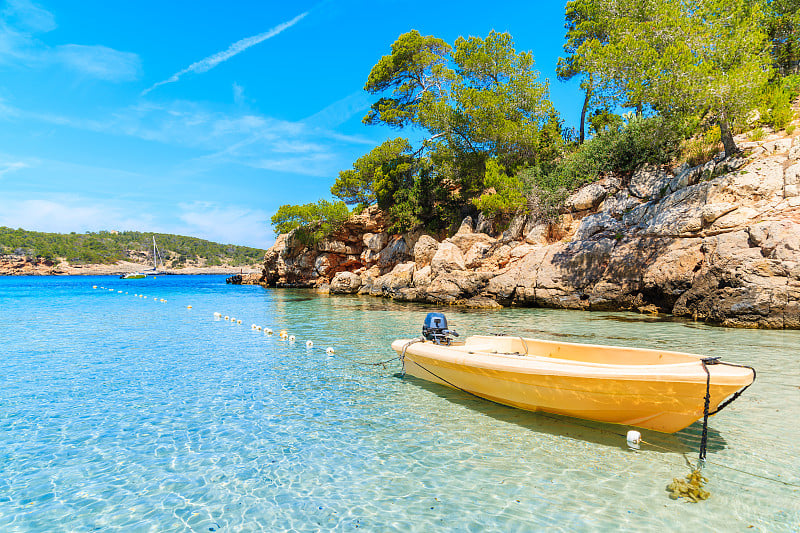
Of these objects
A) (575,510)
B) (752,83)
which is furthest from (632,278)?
(575,510)

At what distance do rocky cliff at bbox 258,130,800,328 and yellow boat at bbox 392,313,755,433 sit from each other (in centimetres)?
1032

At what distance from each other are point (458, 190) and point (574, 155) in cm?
1113

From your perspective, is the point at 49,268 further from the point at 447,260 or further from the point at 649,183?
the point at 649,183

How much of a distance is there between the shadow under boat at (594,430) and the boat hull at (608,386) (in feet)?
0.60

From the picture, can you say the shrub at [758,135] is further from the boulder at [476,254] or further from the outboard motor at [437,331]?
the outboard motor at [437,331]

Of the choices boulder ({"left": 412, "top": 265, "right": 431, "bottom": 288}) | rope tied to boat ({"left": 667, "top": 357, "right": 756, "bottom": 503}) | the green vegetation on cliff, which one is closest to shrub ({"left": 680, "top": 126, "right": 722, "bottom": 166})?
the green vegetation on cliff

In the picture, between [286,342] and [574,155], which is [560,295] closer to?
[574,155]

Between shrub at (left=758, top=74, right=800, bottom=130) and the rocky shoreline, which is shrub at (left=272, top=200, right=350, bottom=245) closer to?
shrub at (left=758, top=74, right=800, bottom=130)

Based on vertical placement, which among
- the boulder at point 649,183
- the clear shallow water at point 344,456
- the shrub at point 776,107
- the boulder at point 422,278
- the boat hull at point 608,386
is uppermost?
the shrub at point 776,107

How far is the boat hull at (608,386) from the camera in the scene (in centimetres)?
451

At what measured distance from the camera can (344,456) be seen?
4949mm

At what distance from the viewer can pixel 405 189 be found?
34156 mm

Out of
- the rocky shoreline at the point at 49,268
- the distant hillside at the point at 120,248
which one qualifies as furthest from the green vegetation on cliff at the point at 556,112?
the distant hillside at the point at 120,248

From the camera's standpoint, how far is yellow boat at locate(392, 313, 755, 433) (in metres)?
4.52
